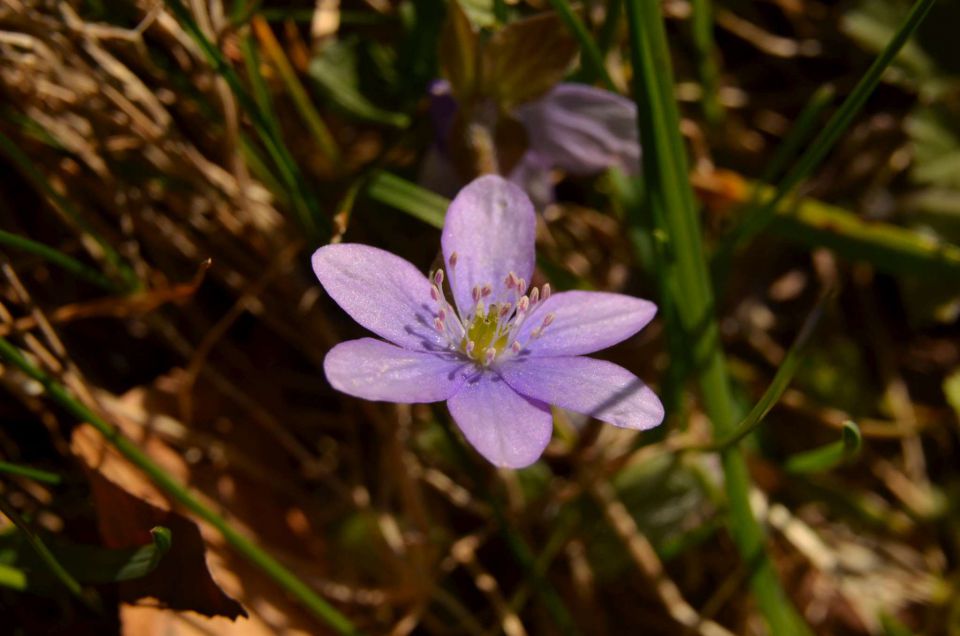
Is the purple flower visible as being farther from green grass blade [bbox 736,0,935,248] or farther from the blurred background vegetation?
green grass blade [bbox 736,0,935,248]

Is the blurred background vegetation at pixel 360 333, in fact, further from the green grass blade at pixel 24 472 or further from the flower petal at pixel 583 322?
the flower petal at pixel 583 322

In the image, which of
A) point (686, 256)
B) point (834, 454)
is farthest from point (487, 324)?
point (834, 454)

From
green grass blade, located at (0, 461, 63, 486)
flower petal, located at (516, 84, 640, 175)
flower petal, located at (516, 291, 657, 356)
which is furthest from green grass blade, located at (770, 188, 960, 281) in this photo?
green grass blade, located at (0, 461, 63, 486)

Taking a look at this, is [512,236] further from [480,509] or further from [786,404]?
[786,404]

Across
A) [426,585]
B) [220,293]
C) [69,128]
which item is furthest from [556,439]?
[69,128]

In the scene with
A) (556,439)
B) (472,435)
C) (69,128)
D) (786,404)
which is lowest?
(786,404)

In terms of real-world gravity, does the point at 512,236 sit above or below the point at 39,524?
above
